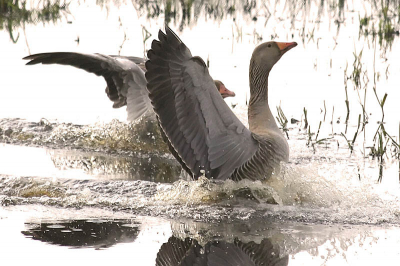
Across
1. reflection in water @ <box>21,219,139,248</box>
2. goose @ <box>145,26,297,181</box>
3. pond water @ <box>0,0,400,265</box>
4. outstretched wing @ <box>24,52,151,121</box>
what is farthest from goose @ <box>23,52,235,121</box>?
reflection in water @ <box>21,219,139,248</box>

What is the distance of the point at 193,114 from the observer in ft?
21.0

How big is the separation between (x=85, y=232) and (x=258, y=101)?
90.4 inches

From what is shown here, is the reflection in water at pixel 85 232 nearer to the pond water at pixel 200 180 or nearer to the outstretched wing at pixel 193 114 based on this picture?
the pond water at pixel 200 180

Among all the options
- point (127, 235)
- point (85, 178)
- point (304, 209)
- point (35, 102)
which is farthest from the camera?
point (35, 102)

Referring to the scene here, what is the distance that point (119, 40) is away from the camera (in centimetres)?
1373

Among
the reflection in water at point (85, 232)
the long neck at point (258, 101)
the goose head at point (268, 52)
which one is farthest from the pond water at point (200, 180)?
the goose head at point (268, 52)

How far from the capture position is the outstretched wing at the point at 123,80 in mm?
9211

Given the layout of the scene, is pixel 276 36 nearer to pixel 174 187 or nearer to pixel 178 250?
pixel 174 187

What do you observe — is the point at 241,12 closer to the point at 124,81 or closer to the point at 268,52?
the point at 124,81

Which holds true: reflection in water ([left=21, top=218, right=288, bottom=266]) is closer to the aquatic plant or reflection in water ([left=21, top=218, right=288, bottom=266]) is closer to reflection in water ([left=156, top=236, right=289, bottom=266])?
reflection in water ([left=156, top=236, right=289, bottom=266])

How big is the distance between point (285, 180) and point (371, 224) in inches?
42.0

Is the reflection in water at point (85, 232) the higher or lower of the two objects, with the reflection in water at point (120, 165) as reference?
higher

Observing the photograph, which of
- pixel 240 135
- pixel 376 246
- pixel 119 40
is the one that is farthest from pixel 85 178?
pixel 119 40

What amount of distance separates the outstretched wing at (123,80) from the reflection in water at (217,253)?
4.19 meters
